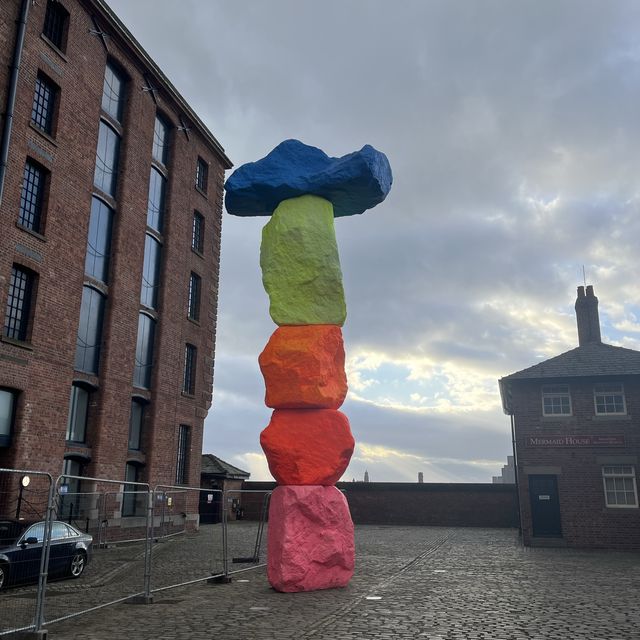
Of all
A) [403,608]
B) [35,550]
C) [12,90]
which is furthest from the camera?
[12,90]

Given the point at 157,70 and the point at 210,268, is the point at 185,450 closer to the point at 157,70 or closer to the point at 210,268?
the point at 210,268

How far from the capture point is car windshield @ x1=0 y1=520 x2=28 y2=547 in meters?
7.84

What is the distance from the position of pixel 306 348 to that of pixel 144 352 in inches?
534

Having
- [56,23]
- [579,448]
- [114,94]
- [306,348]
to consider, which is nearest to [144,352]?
[114,94]

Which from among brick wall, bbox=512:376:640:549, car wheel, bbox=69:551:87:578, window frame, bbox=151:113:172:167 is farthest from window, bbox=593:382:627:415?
car wheel, bbox=69:551:87:578

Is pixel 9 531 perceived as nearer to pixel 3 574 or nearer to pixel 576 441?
pixel 3 574

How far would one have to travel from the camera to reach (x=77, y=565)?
950 cm

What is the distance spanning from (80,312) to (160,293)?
16.2 feet

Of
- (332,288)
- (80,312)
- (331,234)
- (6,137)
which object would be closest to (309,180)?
(331,234)

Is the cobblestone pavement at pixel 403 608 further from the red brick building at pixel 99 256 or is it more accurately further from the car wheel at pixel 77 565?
the red brick building at pixel 99 256

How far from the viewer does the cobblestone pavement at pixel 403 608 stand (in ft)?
25.8

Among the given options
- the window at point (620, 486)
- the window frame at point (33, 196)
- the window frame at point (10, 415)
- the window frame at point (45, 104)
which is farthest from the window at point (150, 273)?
the window at point (620, 486)

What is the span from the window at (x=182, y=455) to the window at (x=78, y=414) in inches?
231

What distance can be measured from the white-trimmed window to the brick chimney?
3.47 meters
